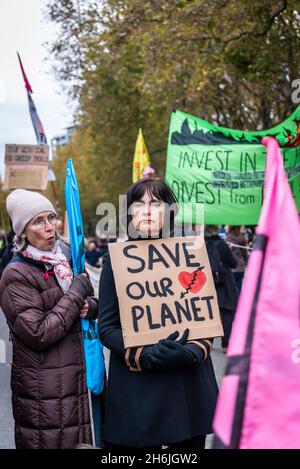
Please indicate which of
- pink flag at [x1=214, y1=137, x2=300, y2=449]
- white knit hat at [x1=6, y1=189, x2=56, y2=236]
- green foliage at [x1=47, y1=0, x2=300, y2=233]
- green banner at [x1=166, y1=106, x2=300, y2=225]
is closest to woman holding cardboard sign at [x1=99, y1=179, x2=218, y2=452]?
white knit hat at [x1=6, y1=189, x2=56, y2=236]

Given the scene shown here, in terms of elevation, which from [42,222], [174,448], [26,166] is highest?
[26,166]

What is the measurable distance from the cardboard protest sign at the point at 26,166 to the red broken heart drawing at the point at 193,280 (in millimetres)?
5242

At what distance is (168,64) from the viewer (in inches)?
594

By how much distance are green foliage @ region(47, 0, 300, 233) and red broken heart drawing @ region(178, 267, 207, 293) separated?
28.1ft

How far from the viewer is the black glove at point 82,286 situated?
3.53 metres

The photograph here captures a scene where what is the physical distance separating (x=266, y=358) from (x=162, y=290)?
1545 mm

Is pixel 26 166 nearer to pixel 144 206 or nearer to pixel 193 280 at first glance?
pixel 144 206

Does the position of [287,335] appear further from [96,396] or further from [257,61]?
[257,61]

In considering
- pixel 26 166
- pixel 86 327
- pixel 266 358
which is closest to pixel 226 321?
pixel 26 166

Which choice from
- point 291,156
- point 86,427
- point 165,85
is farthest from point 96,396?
point 165,85

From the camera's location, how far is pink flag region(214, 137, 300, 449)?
1699 mm

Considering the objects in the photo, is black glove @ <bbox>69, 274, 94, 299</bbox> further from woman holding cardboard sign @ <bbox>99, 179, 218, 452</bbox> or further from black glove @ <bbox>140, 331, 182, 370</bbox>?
black glove @ <bbox>140, 331, 182, 370</bbox>

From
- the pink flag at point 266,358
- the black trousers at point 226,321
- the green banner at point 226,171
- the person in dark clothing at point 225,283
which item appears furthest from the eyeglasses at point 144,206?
the black trousers at point 226,321

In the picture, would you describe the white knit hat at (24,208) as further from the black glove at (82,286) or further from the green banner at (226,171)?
the green banner at (226,171)
